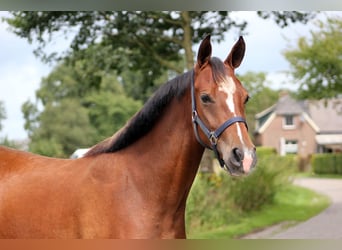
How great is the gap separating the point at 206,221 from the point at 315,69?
589cm

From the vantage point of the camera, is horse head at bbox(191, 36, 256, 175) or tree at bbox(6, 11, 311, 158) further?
tree at bbox(6, 11, 311, 158)

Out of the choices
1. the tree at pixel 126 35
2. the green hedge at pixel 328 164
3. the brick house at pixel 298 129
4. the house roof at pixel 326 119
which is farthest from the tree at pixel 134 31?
the house roof at pixel 326 119

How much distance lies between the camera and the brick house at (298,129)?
25438mm

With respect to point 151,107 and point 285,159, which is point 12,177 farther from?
point 285,159

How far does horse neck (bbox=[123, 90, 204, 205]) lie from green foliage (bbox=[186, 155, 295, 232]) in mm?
5132

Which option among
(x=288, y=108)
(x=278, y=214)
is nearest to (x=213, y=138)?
(x=278, y=214)

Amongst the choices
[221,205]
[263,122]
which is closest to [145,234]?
[221,205]

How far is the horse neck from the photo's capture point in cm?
241

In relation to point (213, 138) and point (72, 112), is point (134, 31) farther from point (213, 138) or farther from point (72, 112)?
point (72, 112)

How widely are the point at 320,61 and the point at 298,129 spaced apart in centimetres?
1630

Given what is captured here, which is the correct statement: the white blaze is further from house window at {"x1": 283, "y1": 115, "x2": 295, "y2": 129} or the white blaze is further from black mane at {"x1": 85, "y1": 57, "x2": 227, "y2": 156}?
house window at {"x1": 283, "y1": 115, "x2": 295, "y2": 129}

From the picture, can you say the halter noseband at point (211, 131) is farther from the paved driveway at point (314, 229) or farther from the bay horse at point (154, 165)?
the paved driveway at point (314, 229)

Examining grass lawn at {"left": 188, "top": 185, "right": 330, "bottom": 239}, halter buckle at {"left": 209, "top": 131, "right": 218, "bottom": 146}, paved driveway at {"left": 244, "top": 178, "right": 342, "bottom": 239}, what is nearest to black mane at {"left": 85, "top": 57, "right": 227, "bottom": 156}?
halter buckle at {"left": 209, "top": 131, "right": 218, "bottom": 146}

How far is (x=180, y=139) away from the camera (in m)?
2.43
